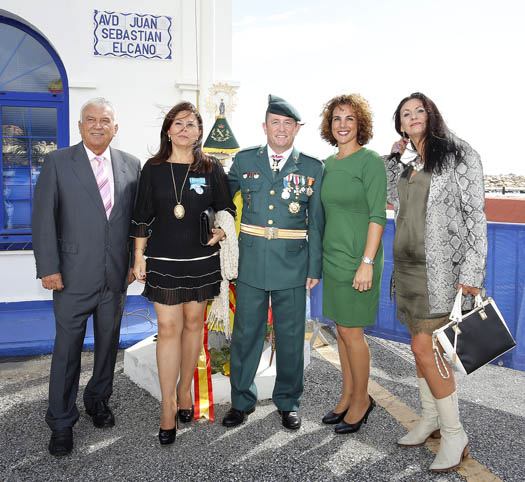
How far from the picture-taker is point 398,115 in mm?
2650

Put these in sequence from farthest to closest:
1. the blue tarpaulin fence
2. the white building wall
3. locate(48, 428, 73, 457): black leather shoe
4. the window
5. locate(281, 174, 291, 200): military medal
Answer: the window → the white building wall → the blue tarpaulin fence → locate(281, 174, 291, 200): military medal → locate(48, 428, 73, 457): black leather shoe

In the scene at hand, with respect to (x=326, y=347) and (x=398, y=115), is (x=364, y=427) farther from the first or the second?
(x=398, y=115)

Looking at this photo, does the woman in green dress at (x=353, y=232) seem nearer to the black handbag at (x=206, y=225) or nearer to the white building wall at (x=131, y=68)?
the black handbag at (x=206, y=225)

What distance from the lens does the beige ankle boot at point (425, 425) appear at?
2750 mm

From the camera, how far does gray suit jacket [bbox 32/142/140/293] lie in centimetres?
265

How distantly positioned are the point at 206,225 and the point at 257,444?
4.20ft

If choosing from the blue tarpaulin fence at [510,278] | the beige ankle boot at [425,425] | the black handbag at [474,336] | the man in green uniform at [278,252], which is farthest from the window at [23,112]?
→ the black handbag at [474,336]

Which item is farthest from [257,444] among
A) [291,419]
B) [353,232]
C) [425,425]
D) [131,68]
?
[131,68]

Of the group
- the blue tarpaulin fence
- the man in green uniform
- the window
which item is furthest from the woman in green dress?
the window

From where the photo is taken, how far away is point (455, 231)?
2.43 metres

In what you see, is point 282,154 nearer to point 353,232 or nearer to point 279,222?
point 279,222

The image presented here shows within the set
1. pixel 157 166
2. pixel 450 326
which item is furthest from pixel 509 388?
pixel 157 166

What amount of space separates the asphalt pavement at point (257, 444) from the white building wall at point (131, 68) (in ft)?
8.53

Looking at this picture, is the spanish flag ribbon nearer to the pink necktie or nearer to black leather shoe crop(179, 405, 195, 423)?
black leather shoe crop(179, 405, 195, 423)
